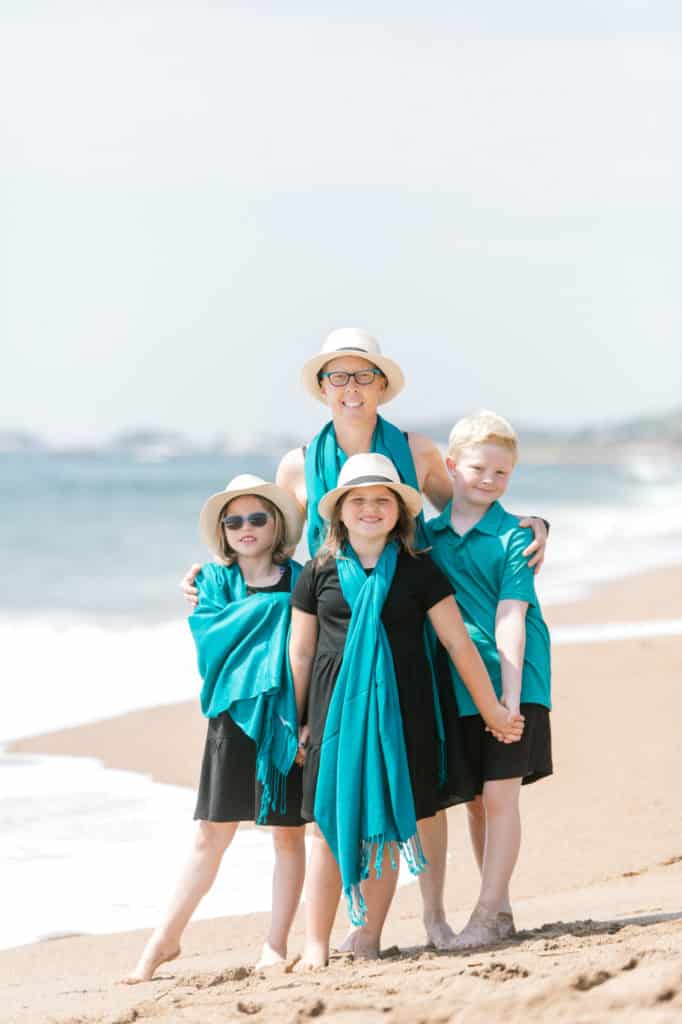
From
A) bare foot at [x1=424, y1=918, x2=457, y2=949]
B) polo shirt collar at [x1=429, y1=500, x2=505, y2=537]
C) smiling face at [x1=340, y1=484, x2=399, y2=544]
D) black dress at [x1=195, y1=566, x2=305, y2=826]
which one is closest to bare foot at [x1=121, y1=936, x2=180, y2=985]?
black dress at [x1=195, y1=566, x2=305, y2=826]

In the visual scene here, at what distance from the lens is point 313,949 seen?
4309mm

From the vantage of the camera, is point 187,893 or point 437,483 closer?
point 187,893

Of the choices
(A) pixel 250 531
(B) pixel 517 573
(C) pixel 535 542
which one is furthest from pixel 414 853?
(A) pixel 250 531

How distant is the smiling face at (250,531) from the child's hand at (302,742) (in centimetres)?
62

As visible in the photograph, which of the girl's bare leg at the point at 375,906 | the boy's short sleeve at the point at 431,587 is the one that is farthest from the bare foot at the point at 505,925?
the boy's short sleeve at the point at 431,587

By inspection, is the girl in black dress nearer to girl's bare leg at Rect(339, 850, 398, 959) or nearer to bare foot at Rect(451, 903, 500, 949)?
girl's bare leg at Rect(339, 850, 398, 959)

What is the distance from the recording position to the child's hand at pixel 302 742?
4.42m

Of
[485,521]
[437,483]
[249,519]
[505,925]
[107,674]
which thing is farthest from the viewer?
[107,674]

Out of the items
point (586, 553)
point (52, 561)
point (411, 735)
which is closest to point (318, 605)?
point (411, 735)

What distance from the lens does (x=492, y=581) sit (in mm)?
4535

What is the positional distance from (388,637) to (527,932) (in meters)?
1.08

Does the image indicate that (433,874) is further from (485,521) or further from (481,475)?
(481,475)

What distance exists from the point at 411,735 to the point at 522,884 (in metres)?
1.63

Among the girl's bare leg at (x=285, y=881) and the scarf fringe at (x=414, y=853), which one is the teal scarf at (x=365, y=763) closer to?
the scarf fringe at (x=414, y=853)
